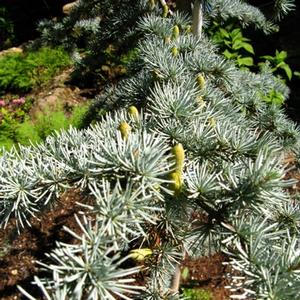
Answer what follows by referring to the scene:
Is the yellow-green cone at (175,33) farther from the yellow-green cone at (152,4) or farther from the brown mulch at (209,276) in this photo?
the brown mulch at (209,276)

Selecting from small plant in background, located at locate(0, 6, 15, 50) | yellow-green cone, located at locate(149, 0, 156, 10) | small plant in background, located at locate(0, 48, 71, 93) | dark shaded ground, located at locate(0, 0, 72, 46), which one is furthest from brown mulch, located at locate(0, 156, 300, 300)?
dark shaded ground, located at locate(0, 0, 72, 46)

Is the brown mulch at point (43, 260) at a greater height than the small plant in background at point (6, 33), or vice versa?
the small plant in background at point (6, 33)

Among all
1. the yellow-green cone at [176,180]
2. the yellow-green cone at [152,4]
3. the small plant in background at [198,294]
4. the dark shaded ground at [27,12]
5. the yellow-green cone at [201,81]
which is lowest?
the small plant in background at [198,294]

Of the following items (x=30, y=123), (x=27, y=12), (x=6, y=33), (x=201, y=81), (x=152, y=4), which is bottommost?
(x=201, y=81)

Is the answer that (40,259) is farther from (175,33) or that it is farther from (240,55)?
(240,55)

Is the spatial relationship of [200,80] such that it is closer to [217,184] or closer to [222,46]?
[217,184]

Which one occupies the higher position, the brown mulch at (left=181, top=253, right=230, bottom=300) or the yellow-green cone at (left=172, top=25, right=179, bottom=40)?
the yellow-green cone at (left=172, top=25, right=179, bottom=40)

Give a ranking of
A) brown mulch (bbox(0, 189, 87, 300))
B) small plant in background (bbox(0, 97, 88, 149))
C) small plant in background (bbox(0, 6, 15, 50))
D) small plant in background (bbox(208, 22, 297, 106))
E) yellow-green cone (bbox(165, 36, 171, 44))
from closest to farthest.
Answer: yellow-green cone (bbox(165, 36, 171, 44)), brown mulch (bbox(0, 189, 87, 300)), small plant in background (bbox(208, 22, 297, 106)), small plant in background (bbox(0, 97, 88, 149)), small plant in background (bbox(0, 6, 15, 50))

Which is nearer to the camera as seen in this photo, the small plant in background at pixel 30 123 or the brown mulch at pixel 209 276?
the brown mulch at pixel 209 276

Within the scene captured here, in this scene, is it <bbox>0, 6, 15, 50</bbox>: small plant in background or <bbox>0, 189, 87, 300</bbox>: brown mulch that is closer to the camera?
<bbox>0, 189, 87, 300</bbox>: brown mulch

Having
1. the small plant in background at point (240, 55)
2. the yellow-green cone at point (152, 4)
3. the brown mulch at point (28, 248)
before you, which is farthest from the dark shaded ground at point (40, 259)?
the small plant in background at point (240, 55)

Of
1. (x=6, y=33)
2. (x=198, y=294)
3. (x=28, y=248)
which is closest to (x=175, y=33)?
(x=198, y=294)

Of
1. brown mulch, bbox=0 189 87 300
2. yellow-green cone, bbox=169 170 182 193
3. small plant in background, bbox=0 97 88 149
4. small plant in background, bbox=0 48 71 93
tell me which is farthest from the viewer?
small plant in background, bbox=0 48 71 93

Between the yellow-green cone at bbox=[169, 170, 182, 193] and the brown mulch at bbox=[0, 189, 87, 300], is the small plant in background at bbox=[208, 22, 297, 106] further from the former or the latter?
the yellow-green cone at bbox=[169, 170, 182, 193]
